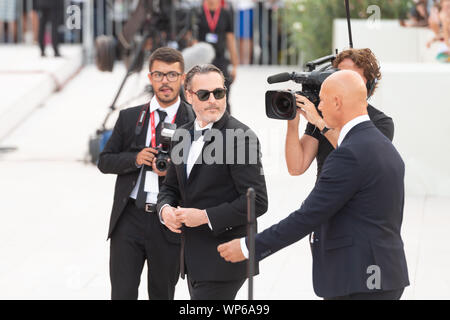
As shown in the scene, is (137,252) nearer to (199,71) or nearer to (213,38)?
(199,71)

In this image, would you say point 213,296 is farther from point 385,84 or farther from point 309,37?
point 309,37

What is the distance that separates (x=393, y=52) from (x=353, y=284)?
12719mm

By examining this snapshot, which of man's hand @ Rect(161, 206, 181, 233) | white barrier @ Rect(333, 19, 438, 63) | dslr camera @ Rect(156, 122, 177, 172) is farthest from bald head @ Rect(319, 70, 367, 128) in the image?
white barrier @ Rect(333, 19, 438, 63)

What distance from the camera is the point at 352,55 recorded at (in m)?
4.53

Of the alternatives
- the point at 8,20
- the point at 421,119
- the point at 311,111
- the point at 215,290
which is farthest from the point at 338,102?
the point at 8,20

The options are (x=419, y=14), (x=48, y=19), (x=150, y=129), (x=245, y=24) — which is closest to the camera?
(x=150, y=129)

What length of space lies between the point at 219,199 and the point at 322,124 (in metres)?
0.62

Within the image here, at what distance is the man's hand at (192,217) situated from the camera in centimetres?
443

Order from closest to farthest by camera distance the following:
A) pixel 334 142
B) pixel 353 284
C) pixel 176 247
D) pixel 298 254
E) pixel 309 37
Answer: pixel 353 284 < pixel 334 142 < pixel 176 247 < pixel 298 254 < pixel 309 37

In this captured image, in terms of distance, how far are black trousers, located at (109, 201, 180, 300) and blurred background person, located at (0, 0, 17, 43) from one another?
15.1m

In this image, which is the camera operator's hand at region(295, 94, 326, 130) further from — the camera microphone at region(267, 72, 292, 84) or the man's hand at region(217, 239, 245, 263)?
the man's hand at region(217, 239, 245, 263)

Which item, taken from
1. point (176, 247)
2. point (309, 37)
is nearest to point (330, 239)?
point (176, 247)

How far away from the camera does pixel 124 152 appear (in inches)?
207

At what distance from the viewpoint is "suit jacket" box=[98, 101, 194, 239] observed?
512 cm
